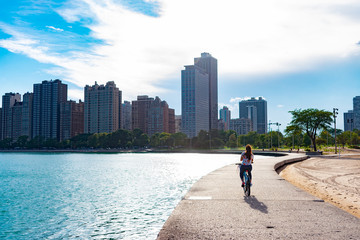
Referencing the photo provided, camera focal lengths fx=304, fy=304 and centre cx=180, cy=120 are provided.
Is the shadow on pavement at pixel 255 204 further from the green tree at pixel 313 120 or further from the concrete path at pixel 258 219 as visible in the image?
the green tree at pixel 313 120

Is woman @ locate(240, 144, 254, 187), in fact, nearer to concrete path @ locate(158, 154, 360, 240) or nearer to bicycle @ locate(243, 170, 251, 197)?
bicycle @ locate(243, 170, 251, 197)

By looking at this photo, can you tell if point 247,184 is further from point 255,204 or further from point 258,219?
point 258,219

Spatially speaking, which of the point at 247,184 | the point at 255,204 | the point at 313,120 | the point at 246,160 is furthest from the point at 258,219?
the point at 313,120

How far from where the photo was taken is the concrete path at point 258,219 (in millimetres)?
7773

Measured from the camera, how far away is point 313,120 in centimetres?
7538

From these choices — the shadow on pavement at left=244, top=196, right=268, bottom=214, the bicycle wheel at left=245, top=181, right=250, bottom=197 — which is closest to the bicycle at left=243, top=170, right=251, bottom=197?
the bicycle wheel at left=245, top=181, right=250, bottom=197

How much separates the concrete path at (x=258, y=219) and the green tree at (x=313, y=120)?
66.9 meters

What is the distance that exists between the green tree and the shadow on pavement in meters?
67.0

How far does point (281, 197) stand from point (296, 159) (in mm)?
40314

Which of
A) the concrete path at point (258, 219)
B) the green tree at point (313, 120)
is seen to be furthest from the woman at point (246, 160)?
the green tree at point (313, 120)

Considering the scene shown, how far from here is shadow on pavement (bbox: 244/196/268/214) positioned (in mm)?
10642

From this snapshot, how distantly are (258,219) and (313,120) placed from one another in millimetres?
73008

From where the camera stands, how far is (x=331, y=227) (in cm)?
826

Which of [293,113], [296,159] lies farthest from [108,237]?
[293,113]
